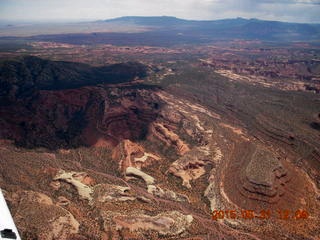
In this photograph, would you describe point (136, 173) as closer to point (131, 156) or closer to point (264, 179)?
point (131, 156)

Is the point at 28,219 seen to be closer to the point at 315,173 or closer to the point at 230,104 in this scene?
the point at 315,173

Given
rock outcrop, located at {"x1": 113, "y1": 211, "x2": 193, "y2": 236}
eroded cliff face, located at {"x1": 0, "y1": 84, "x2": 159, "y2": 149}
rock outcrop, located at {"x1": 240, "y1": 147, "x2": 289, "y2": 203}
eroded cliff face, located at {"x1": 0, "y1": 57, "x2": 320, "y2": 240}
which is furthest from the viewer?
eroded cliff face, located at {"x1": 0, "y1": 84, "x2": 159, "y2": 149}

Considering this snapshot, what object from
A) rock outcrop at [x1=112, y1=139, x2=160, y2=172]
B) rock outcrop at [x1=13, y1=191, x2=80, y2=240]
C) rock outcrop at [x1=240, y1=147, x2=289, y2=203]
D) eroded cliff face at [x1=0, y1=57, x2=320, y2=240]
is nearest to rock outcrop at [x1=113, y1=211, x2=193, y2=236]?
eroded cliff face at [x1=0, y1=57, x2=320, y2=240]

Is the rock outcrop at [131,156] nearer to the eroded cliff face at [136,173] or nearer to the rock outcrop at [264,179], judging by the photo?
the eroded cliff face at [136,173]

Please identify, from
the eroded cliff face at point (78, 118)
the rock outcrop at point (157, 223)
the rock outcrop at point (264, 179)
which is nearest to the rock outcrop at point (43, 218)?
the rock outcrop at point (157, 223)

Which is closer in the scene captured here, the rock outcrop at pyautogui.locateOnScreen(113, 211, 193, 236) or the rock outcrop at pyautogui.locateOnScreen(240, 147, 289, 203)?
the rock outcrop at pyautogui.locateOnScreen(113, 211, 193, 236)

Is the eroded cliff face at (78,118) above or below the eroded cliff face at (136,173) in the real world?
above

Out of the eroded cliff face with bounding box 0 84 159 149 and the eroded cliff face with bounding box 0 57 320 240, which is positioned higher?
the eroded cliff face with bounding box 0 84 159 149

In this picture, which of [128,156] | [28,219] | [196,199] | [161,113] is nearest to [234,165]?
[196,199]

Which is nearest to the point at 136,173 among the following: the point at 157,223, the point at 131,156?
the point at 131,156

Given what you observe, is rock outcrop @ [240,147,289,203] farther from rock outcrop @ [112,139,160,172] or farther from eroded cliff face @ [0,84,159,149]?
eroded cliff face @ [0,84,159,149]

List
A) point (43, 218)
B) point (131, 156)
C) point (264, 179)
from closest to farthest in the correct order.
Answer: point (43, 218)
point (264, 179)
point (131, 156)

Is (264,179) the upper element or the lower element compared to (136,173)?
upper
